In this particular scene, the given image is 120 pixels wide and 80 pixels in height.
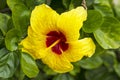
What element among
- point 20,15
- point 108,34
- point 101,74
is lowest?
point 101,74

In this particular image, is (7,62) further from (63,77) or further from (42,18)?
(63,77)

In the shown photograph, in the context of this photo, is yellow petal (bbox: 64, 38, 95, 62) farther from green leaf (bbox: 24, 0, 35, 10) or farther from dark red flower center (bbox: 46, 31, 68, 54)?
green leaf (bbox: 24, 0, 35, 10)

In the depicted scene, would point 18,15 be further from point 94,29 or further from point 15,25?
point 94,29

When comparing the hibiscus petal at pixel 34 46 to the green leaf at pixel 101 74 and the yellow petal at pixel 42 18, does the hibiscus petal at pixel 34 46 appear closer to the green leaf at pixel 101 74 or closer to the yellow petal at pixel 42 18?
the yellow petal at pixel 42 18

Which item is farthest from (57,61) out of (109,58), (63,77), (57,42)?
(109,58)

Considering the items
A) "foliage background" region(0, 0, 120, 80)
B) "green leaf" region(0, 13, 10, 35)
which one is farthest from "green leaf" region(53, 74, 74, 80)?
"green leaf" region(0, 13, 10, 35)

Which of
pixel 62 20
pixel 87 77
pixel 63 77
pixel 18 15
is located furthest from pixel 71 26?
pixel 87 77
